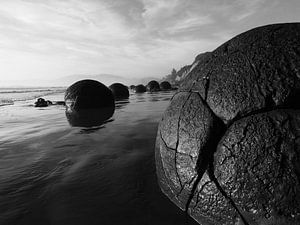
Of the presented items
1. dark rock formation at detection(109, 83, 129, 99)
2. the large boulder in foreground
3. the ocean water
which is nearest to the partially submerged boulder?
the ocean water

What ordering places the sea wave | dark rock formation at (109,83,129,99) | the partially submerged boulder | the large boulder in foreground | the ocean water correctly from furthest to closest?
the sea wave, dark rock formation at (109,83,129,99), the partially submerged boulder, the ocean water, the large boulder in foreground

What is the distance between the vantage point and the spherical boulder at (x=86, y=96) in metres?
11.5

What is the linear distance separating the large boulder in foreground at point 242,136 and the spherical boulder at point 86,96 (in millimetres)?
9177

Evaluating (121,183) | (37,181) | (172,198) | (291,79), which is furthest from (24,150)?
(291,79)

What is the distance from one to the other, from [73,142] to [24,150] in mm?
1009

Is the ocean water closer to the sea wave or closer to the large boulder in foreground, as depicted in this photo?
the large boulder in foreground

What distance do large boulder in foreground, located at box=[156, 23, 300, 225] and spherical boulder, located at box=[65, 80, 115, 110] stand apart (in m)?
9.18

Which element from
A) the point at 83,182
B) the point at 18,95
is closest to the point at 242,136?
the point at 83,182

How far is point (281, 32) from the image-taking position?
2682mm

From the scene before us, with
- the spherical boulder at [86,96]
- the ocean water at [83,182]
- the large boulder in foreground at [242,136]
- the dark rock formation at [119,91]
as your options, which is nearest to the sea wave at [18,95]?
the dark rock formation at [119,91]

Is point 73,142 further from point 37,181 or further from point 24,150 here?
point 37,181

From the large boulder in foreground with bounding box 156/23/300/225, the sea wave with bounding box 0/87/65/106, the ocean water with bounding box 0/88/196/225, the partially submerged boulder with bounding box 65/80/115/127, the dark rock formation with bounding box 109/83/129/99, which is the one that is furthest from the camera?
the sea wave with bounding box 0/87/65/106

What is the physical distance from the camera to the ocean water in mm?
2588

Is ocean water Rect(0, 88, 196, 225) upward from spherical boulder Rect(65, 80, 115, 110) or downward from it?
downward
